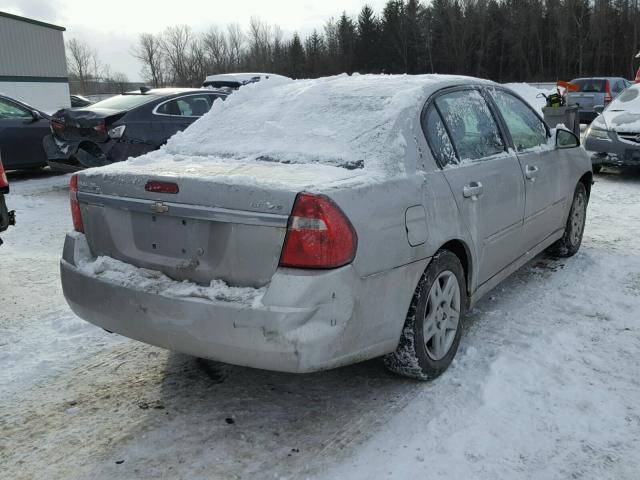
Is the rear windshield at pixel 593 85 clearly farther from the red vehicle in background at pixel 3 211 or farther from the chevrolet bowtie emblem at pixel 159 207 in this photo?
the chevrolet bowtie emblem at pixel 159 207

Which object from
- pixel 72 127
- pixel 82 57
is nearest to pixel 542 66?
pixel 72 127

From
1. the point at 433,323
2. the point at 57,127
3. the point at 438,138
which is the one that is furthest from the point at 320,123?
the point at 57,127

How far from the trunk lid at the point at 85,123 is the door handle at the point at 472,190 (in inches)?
237

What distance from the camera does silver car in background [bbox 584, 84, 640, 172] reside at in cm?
912

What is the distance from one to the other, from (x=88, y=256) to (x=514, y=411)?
228 centimetres

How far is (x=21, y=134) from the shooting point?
9.45m

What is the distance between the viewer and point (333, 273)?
2445 mm

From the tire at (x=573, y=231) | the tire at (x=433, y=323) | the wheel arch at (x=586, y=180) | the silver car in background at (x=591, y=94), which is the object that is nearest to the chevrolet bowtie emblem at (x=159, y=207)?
the tire at (x=433, y=323)

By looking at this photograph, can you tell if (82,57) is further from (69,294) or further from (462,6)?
(69,294)

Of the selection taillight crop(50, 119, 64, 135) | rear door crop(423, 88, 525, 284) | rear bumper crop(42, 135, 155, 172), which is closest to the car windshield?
rear door crop(423, 88, 525, 284)

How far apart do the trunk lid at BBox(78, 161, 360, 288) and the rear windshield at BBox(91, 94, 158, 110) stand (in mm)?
5783

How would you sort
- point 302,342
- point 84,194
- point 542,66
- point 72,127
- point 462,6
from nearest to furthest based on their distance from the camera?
point 302,342 → point 84,194 → point 72,127 → point 542,66 → point 462,6

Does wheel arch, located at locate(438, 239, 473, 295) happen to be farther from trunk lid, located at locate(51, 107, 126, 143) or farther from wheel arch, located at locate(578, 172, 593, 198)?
trunk lid, located at locate(51, 107, 126, 143)

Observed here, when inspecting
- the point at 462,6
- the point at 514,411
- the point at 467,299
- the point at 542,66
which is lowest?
the point at 514,411
